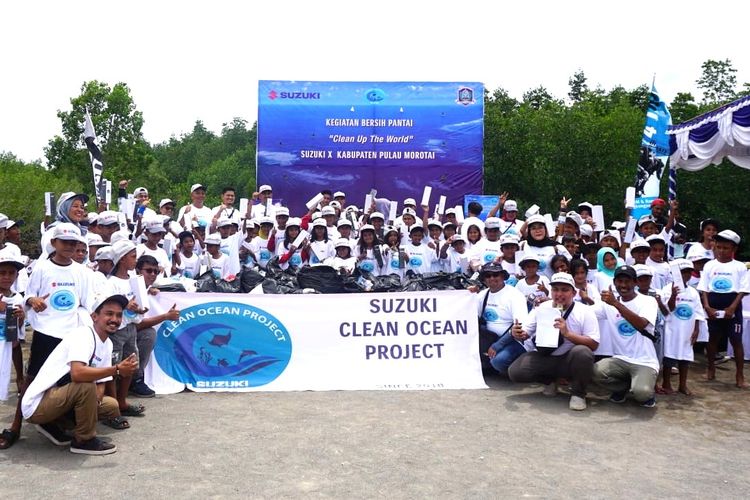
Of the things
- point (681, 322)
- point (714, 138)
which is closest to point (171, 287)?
point (681, 322)

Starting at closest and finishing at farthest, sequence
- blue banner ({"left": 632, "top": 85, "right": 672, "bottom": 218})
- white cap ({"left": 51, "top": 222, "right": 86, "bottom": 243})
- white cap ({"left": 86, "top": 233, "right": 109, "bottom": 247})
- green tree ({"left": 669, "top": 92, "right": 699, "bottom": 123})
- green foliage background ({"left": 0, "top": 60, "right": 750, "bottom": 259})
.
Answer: white cap ({"left": 51, "top": 222, "right": 86, "bottom": 243})
white cap ({"left": 86, "top": 233, "right": 109, "bottom": 247})
blue banner ({"left": 632, "top": 85, "right": 672, "bottom": 218})
green foliage background ({"left": 0, "top": 60, "right": 750, "bottom": 259})
green tree ({"left": 669, "top": 92, "right": 699, "bottom": 123})

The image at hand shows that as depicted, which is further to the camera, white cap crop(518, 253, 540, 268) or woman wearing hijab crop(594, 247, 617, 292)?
woman wearing hijab crop(594, 247, 617, 292)

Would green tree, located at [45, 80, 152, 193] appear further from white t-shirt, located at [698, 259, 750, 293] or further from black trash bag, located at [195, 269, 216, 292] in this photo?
white t-shirt, located at [698, 259, 750, 293]

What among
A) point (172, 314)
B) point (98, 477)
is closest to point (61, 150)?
point (172, 314)

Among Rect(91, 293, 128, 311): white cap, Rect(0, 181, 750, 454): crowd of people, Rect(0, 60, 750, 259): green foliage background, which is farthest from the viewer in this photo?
Rect(0, 60, 750, 259): green foliage background

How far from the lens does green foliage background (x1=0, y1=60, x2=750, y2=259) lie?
21766 millimetres

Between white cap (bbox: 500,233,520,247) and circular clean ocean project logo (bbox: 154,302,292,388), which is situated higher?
white cap (bbox: 500,233,520,247)

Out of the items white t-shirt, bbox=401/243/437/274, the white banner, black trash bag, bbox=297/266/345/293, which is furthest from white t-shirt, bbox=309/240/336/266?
the white banner

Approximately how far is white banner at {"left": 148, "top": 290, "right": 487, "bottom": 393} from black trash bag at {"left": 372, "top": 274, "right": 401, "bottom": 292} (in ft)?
2.90

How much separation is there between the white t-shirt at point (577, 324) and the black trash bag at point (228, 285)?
3.51 meters

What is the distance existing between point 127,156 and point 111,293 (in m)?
28.3

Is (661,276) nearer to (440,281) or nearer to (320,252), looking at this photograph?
(440,281)

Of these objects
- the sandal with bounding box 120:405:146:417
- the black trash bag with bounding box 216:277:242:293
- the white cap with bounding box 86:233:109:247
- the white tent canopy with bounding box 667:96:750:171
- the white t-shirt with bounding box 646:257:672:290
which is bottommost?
the sandal with bounding box 120:405:146:417

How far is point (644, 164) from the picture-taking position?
10516 millimetres
